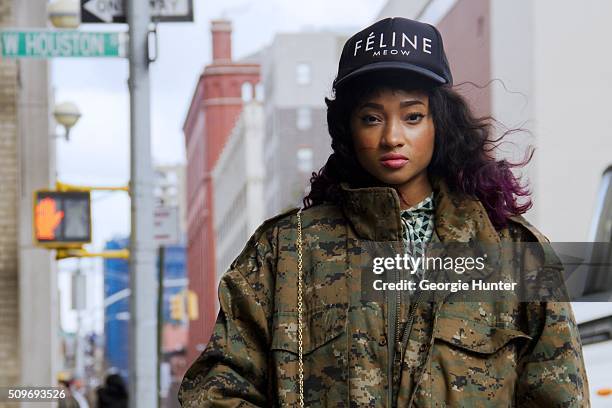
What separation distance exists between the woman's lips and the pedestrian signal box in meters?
11.0

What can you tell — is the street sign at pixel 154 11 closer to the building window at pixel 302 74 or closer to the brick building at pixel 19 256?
the brick building at pixel 19 256

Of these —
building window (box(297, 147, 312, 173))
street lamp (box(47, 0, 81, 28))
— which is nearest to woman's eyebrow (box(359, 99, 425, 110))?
street lamp (box(47, 0, 81, 28))

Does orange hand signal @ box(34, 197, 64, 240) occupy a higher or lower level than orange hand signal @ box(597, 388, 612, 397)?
higher

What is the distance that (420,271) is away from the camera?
3.39m

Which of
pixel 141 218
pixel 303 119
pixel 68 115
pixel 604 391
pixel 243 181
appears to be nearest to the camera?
pixel 604 391

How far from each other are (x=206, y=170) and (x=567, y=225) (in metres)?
106

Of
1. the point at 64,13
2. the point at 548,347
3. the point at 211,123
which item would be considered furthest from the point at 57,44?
the point at 211,123

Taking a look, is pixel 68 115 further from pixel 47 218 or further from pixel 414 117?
pixel 414 117

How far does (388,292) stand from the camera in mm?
3314

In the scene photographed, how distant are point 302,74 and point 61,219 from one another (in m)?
79.3

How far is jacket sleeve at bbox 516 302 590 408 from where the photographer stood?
3.23 m

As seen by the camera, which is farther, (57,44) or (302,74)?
(302,74)

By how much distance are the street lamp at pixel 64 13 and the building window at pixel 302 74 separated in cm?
7447

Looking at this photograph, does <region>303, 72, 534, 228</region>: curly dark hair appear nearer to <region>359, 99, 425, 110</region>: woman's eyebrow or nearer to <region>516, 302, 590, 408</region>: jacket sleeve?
<region>359, 99, 425, 110</region>: woman's eyebrow
